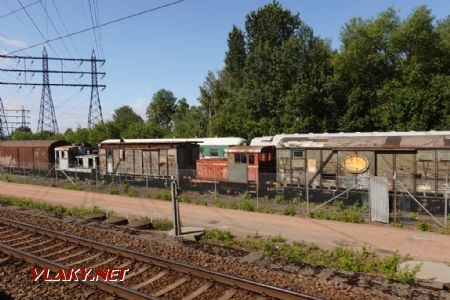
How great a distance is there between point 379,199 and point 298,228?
13.1ft

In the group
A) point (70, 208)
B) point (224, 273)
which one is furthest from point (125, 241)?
point (70, 208)

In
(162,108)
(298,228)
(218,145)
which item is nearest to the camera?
(298,228)

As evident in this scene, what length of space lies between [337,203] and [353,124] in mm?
22417

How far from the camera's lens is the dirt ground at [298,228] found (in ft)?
44.5

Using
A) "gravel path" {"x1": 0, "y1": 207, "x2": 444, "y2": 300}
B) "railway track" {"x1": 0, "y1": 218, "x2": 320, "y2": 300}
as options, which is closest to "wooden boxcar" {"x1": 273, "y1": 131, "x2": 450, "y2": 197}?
"gravel path" {"x1": 0, "y1": 207, "x2": 444, "y2": 300}

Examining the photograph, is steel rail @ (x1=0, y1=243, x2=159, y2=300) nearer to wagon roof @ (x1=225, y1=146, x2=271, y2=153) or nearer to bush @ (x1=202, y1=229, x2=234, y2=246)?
bush @ (x1=202, y1=229, x2=234, y2=246)

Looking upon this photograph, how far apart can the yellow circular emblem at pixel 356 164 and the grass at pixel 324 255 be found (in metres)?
9.01

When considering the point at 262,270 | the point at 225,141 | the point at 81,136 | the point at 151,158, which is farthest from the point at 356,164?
the point at 81,136

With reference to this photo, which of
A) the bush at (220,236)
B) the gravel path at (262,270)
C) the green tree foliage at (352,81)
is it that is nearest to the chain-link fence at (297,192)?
the bush at (220,236)

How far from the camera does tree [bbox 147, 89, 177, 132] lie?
116 meters

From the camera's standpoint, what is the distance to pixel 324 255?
40.5 feet

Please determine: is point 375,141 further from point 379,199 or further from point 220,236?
point 220,236

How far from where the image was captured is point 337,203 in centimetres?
2041

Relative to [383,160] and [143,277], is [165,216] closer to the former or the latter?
[143,277]
